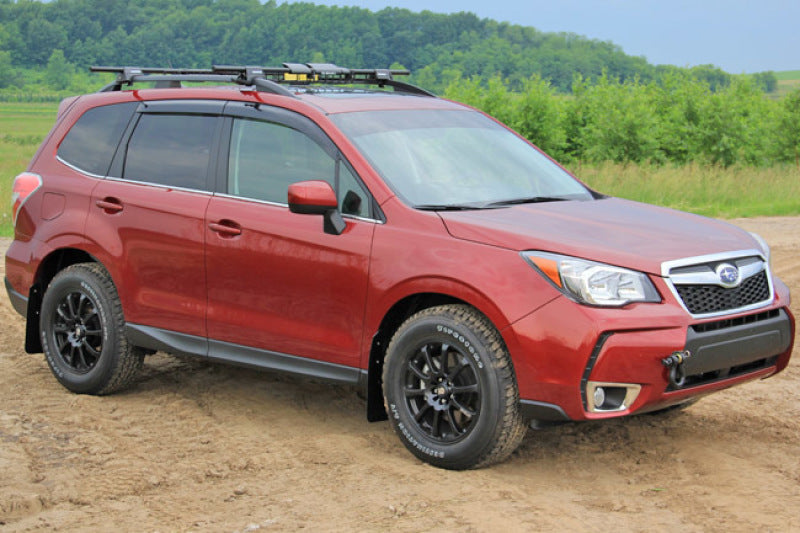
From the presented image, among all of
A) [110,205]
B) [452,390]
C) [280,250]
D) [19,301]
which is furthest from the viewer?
[19,301]

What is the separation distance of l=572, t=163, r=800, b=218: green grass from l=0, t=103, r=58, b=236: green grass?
12.5 metres

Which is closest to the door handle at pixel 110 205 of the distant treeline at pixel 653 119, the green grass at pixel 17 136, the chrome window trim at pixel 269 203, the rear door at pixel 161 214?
the rear door at pixel 161 214

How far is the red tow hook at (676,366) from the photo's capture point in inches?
190

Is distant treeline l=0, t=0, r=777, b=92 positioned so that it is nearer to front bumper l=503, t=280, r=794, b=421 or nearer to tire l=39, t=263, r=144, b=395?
tire l=39, t=263, r=144, b=395

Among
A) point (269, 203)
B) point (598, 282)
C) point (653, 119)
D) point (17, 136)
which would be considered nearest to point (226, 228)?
point (269, 203)

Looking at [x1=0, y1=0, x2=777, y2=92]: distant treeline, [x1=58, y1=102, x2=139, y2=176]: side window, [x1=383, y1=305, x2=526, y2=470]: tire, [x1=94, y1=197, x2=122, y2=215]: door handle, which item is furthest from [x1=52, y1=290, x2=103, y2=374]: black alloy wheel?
[x1=0, y1=0, x2=777, y2=92]: distant treeline

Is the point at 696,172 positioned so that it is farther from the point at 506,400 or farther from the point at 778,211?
the point at 506,400

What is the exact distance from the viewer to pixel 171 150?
6.59 m

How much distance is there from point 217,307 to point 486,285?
1.86 metres

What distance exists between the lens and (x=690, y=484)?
514cm

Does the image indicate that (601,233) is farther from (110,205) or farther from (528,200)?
(110,205)

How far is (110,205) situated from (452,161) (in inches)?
86.7

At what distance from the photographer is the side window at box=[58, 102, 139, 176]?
273 inches

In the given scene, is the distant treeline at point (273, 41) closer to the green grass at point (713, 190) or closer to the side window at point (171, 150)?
the green grass at point (713, 190)
